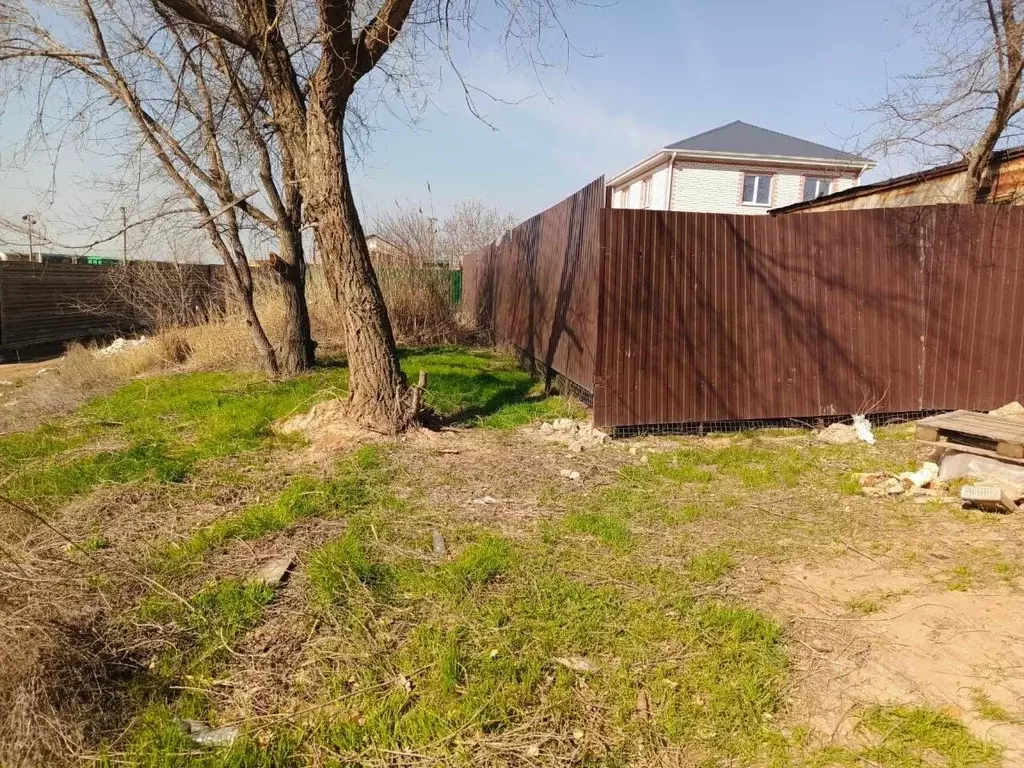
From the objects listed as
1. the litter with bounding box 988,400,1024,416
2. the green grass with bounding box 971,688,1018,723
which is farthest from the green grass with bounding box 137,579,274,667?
the litter with bounding box 988,400,1024,416

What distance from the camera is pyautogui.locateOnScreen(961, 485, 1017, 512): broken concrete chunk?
4074 mm

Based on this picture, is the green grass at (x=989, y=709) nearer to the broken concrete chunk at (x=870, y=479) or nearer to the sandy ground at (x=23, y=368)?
the broken concrete chunk at (x=870, y=479)

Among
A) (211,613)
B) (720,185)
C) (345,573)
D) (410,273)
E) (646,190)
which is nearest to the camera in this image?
(211,613)

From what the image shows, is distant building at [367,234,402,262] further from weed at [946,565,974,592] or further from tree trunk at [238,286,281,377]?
weed at [946,565,974,592]

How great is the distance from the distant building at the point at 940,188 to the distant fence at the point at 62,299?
39.9 ft

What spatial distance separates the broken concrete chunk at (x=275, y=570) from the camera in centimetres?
311

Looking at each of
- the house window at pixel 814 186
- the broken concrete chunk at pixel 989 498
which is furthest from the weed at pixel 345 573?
the house window at pixel 814 186

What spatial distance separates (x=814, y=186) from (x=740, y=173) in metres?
3.49

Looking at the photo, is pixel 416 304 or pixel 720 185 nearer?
pixel 416 304

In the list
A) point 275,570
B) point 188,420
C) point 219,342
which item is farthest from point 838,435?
point 219,342

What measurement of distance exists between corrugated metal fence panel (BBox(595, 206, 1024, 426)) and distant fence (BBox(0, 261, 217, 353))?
9730mm

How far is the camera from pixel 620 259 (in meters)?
5.64

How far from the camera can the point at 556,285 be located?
7758 mm

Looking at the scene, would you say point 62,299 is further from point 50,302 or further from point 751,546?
point 751,546
